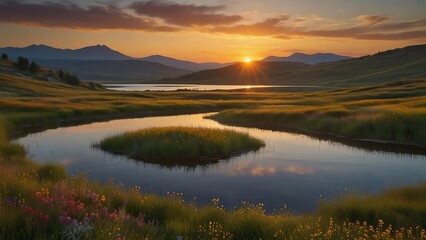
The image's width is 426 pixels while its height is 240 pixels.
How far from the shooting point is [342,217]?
1319cm

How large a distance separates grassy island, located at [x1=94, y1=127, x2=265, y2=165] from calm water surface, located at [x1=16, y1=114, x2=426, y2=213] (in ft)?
4.26

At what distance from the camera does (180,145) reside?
2844cm

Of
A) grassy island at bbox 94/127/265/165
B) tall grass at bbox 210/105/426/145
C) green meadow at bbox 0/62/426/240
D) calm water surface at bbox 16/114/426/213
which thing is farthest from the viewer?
tall grass at bbox 210/105/426/145

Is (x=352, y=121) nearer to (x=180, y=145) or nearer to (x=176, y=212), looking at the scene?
(x=180, y=145)

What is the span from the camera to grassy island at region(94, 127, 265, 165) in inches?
1084

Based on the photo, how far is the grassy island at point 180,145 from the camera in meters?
27.5

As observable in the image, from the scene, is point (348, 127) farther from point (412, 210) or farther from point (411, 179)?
point (412, 210)

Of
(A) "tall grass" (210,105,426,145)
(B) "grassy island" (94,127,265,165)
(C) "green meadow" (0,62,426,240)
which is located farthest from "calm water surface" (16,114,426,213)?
(A) "tall grass" (210,105,426,145)

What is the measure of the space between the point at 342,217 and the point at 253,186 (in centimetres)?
773

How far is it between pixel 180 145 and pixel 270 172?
7276mm

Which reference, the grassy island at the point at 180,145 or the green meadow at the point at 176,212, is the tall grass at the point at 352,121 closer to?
the green meadow at the point at 176,212

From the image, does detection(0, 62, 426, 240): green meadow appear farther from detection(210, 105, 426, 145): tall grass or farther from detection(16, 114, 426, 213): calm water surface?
detection(16, 114, 426, 213): calm water surface

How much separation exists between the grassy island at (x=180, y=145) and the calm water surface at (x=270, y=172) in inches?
51.1

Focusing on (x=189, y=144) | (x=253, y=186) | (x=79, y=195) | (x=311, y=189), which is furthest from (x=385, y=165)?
(x=79, y=195)
